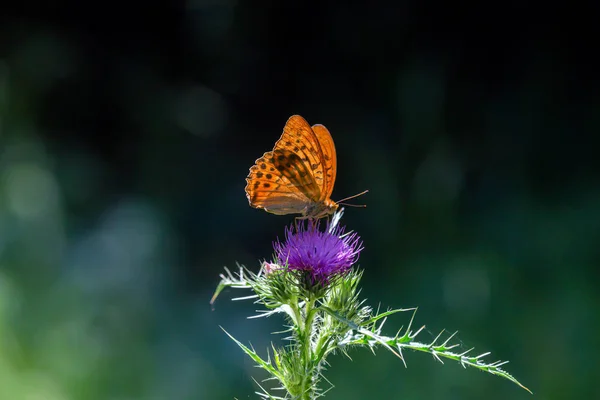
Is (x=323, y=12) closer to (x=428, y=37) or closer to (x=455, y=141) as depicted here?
(x=428, y=37)

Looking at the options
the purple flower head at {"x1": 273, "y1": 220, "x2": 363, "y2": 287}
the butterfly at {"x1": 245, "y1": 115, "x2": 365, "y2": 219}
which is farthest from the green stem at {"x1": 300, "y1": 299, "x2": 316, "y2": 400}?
the butterfly at {"x1": 245, "y1": 115, "x2": 365, "y2": 219}

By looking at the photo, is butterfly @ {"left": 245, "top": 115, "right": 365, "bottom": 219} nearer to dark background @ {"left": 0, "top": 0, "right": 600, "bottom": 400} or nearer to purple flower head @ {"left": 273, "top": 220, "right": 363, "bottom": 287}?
purple flower head @ {"left": 273, "top": 220, "right": 363, "bottom": 287}

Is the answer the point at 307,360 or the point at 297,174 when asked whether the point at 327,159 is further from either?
the point at 307,360

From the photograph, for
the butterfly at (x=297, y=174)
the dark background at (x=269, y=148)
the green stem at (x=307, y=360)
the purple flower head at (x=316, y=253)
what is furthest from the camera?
the dark background at (x=269, y=148)

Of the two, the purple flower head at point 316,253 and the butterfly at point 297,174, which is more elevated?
the butterfly at point 297,174

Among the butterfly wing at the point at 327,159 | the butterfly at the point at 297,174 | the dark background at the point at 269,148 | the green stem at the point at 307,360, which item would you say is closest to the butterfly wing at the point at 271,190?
the butterfly at the point at 297,174

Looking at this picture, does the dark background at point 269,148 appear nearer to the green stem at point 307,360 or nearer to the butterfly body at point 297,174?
the butterfly body at point 297,174

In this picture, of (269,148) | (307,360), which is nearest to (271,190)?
(307,360)
